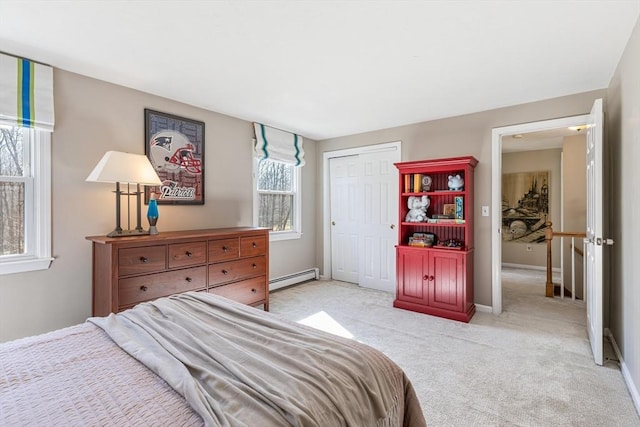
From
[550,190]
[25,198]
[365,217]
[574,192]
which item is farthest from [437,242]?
[25,198]

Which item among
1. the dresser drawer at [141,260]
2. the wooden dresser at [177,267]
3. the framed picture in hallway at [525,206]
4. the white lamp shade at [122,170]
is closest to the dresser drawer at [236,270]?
the wooden dresser at [177,267]

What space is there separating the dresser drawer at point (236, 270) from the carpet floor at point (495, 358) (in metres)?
0.62

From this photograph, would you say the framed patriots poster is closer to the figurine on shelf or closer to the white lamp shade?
the white lamp shade

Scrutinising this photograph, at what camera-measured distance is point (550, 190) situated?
19.9 ft

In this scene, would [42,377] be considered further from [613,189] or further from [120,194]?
[613,189]

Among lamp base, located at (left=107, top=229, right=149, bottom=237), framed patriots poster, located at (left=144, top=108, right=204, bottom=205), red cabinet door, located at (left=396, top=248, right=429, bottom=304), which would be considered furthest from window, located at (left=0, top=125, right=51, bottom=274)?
red cabinet door, located at (left=396, top=248, right=429, bottom=304)

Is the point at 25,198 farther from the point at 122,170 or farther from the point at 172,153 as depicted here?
the point at 172,153

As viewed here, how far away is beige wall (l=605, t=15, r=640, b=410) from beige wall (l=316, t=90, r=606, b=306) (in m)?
0.37

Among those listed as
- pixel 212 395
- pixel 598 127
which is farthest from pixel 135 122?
pixel 598 127

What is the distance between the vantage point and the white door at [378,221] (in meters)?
4.50

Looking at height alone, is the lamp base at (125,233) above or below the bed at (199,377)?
above

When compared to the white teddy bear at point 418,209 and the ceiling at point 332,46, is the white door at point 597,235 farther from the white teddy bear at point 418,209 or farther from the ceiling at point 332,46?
the white teddy bear at point 418,209

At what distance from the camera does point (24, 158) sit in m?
2.43

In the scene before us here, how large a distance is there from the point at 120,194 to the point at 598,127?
392 cm
